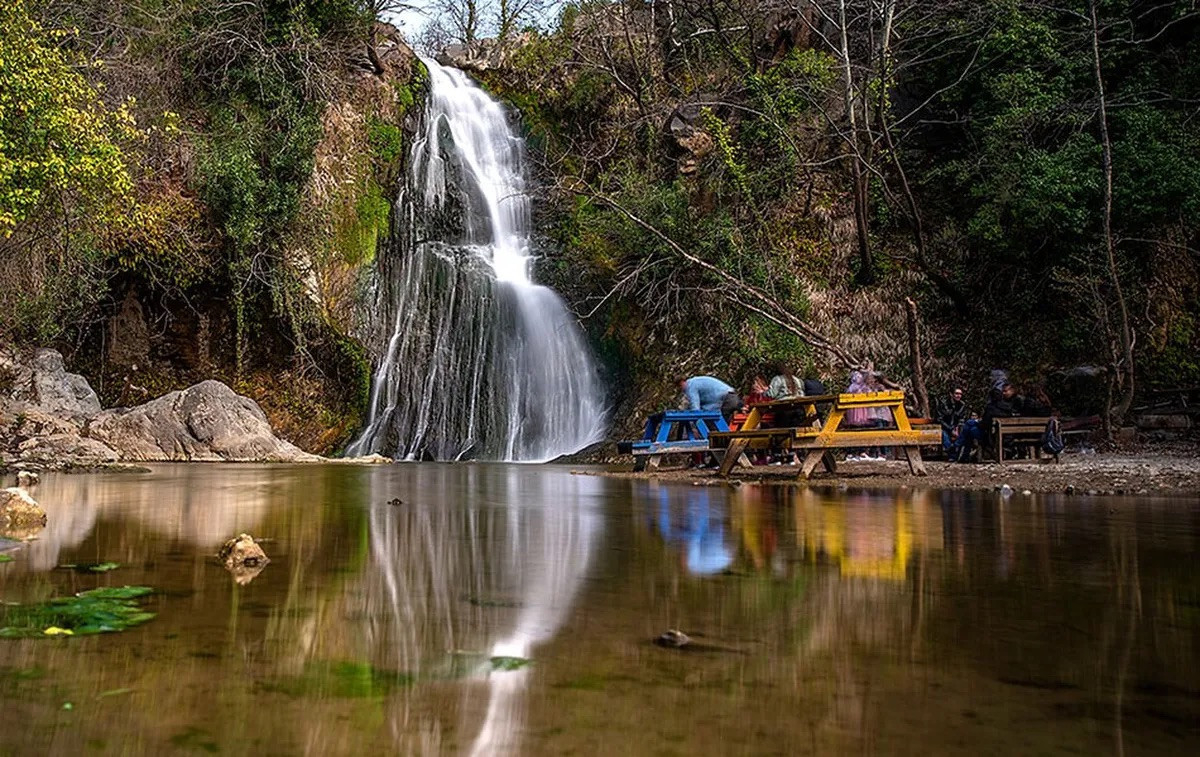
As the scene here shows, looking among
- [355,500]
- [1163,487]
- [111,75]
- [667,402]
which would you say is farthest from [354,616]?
[111,75]

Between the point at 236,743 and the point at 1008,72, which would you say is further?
the point at 1008,72

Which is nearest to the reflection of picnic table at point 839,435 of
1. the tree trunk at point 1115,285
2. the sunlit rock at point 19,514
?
the tree trunk at point 1115,285

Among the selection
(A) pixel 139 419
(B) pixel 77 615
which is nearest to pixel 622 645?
(B) pixel 77 615

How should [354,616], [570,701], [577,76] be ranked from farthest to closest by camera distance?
[577,76] < [354,616] < [570,701]

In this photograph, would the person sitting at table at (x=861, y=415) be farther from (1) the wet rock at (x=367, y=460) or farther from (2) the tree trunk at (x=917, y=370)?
(1) the wet rock at (x=367, y=460)

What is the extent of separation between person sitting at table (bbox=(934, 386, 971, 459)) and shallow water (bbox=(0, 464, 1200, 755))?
8.87 metres

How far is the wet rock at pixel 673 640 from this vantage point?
7.95 ft

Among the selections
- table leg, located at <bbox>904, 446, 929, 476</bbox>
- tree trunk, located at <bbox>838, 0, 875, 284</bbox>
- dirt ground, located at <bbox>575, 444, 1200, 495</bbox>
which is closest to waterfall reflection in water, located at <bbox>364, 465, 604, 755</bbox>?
dirt ground, located at <bbox>575, 444, 1200, 495</bbox>

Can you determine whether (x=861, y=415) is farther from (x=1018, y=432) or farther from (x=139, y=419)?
(x=139, y=419)

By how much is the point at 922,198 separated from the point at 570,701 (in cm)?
2019

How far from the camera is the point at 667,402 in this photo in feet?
61.9

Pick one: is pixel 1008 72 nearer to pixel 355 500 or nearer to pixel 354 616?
pixel 355 500

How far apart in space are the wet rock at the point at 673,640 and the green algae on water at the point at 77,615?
1.59 meters

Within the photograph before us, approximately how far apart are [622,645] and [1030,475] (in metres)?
8.66
